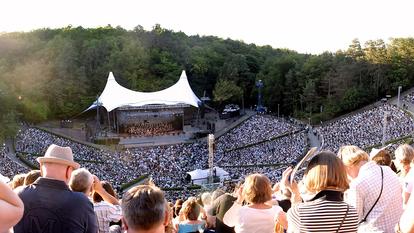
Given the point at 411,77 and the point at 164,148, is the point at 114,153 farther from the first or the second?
the point at 411,77

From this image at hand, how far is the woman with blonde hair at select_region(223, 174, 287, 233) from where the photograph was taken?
3283mm

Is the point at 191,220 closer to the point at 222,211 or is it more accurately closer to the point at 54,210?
the point at 222,211

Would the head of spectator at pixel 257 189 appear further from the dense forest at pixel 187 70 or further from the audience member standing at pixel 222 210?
the dense forest at pixel 187 70

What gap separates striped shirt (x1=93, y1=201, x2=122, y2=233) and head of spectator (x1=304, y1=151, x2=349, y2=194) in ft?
6.13

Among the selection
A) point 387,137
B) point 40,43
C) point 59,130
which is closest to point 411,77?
point 387,137

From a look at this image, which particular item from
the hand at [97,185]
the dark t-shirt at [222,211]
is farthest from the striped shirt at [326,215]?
the hand at [97,185]

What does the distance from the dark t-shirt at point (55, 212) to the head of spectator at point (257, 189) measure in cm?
118

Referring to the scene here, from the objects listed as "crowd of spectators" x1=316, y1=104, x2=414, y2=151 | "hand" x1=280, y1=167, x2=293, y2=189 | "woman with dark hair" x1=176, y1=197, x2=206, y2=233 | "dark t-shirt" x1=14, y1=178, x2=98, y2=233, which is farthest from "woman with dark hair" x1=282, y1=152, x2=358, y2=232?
"crowd of spectators" x1=316, y1=104, x2=414, y2=151

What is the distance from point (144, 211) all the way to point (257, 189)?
51.0 inches

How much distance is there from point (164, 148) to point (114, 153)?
304cm

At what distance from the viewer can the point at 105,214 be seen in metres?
3.75

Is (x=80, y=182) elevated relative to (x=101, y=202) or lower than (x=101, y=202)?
elevated

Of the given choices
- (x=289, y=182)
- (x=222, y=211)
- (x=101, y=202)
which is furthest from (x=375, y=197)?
(x=101, y=202)

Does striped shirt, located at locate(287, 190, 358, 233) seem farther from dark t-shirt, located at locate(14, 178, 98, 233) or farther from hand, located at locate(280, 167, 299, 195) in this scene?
dark t-shirt, located at locate(14, 178, 98, 233)
